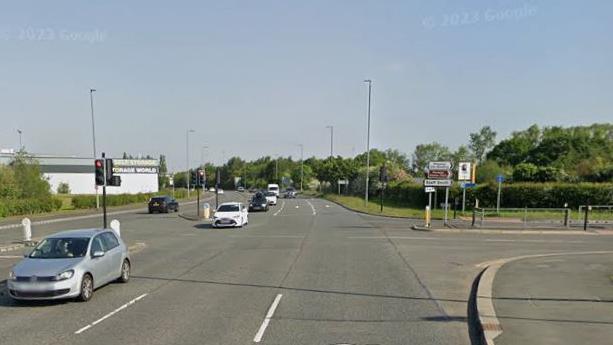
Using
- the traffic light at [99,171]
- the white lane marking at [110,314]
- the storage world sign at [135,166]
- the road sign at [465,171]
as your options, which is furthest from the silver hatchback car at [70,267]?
the storage world sign at [135,166]

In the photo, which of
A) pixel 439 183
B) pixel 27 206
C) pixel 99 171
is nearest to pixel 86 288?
pixel 99 171

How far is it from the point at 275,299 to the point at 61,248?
16.0 ft

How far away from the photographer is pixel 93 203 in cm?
5859

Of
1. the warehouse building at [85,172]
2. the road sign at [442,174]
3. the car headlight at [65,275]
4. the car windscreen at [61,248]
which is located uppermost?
the road sign at [442,174]

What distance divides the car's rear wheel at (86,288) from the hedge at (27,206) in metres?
37.9

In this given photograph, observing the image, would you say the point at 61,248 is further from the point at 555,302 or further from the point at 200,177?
the point at 200,177

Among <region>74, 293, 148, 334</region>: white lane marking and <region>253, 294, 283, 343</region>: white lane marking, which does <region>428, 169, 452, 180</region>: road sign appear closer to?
<region>253, 294, 283, 343</region>: white lane marking

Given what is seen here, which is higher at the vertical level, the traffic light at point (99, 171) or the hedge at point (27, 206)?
the traffic light at point (99, 171)

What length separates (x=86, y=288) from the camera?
444 inches

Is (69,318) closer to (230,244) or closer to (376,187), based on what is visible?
(230,244)

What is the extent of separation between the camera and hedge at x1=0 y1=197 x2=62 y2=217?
44.8 m

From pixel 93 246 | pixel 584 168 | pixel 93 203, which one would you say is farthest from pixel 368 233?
pixel 584 168

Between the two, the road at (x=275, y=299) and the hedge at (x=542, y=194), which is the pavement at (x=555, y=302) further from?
the hedge at (x=542, y=194)

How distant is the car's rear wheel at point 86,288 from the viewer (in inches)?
438
